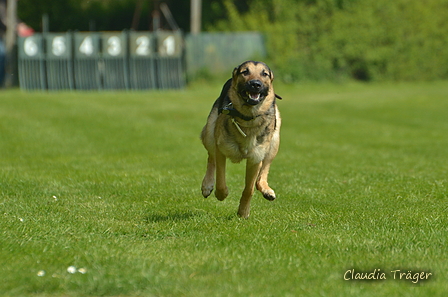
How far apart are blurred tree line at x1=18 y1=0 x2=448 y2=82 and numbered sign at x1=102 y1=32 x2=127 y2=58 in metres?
6.33

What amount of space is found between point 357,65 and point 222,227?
2654 cm

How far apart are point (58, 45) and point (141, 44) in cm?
302

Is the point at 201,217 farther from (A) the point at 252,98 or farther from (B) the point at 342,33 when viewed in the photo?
(B) the point at 342,33

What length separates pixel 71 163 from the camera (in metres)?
12.1

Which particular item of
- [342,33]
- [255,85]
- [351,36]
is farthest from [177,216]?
[351,36]

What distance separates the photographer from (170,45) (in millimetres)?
26469

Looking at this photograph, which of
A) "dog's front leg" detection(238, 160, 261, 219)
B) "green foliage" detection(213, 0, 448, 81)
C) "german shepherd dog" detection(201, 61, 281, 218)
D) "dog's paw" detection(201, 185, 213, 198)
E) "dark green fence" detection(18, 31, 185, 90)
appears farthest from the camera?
"green foliage" detection(213, 0, 448, 81)

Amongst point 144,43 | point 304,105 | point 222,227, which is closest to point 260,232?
point 222,227

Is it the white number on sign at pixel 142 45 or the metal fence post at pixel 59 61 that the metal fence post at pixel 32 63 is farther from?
the white number on sign at pixel 142 45

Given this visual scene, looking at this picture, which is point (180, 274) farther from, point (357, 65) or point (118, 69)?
point (357, 65)

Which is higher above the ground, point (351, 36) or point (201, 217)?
point (351, 36)

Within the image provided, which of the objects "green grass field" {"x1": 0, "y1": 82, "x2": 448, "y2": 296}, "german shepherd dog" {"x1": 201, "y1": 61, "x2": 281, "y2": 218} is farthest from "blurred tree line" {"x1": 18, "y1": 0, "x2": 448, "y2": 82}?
"german shepherd dog" {"x1": 201, "y1": 61, "x2": 281, "y2": 218}

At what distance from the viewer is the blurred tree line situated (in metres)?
30.4

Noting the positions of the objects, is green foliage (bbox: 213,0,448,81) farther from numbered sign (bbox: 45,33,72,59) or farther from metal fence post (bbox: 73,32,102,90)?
numbered sign (bbox: 45,33,72,59)
